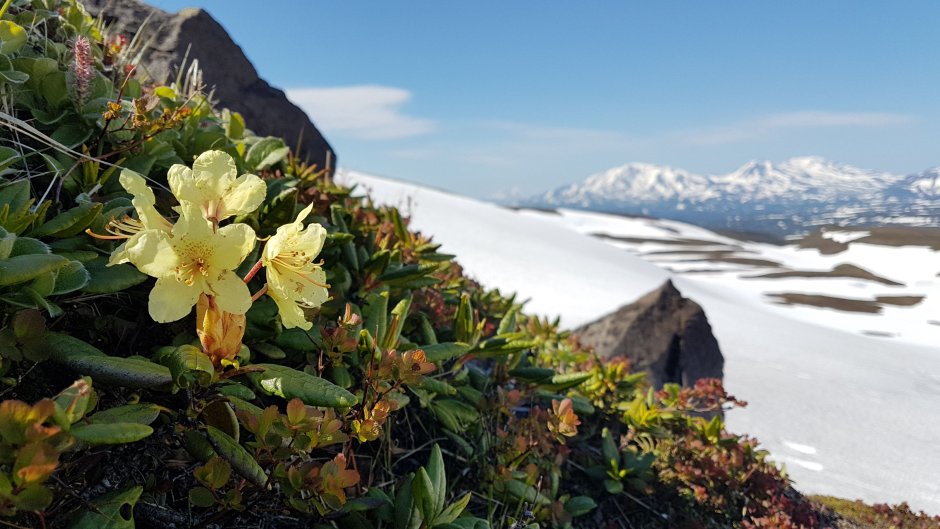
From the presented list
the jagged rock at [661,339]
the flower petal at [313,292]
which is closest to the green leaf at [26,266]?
the flower petal at [313,292]

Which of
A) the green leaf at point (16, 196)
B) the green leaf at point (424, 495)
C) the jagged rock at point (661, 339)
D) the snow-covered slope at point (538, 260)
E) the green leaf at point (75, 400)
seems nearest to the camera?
the green leaf at point (75, 400)

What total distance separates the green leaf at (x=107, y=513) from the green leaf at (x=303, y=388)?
12.6 inches

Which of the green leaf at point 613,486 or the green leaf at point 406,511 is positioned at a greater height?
the green leaf at point 406,511

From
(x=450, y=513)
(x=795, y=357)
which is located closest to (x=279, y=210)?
(x=450, y=513)

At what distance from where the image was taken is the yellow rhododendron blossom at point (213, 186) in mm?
1040

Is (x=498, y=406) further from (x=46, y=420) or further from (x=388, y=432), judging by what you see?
(x=46, y=420)

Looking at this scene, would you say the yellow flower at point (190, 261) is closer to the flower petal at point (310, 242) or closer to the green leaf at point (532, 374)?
the flower petal at point (310, 242)

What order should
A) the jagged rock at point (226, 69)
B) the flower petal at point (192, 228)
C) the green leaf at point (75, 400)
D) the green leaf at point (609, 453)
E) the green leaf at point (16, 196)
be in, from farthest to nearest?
the jagged rock at point (226, 69), the green leaf at point (609, 453), the green leaf at point (16, 196), the flower petal at point (192, 228), the green leaf at point (75, 400)

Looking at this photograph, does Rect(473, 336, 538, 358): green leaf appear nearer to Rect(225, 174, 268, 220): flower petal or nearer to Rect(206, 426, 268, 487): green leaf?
Rect(206, 426, 268, 487): green leaf

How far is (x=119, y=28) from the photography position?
442 centimetres

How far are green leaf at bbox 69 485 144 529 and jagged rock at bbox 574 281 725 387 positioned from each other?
5582 millimetres

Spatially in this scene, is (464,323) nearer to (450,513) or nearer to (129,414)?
(450,513)

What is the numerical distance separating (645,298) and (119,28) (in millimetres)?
6152

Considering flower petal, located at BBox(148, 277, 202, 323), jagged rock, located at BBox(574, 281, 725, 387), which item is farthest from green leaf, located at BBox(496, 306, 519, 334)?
jagged rock, located at BBox(574, 281, 725, 387)
